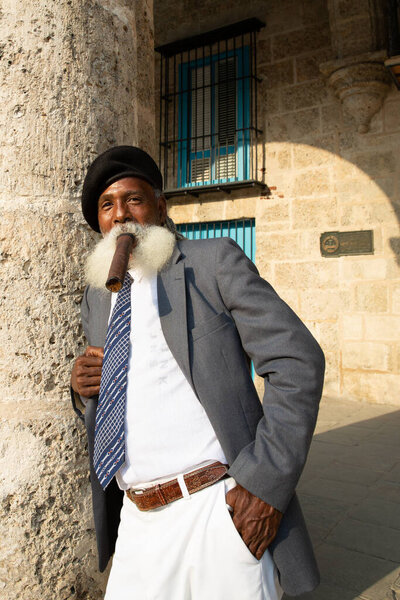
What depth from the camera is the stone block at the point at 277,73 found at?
7.67 meters

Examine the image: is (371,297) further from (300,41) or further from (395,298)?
(300,41)

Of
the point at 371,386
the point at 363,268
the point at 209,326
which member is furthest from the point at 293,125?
the point at 209,326

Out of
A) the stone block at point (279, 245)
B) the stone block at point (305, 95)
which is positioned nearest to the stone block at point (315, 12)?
the stone block at point (305, 95)

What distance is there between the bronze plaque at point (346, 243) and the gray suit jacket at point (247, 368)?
571 centimetres

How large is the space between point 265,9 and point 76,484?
25.7ft

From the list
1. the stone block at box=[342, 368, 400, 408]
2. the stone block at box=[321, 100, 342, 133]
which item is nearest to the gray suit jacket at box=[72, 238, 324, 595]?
the stone block at box=[342, 368, 400, 408]

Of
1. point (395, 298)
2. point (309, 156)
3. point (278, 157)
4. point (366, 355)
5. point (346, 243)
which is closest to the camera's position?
point (395, 298)

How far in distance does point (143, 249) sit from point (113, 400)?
0.45 m

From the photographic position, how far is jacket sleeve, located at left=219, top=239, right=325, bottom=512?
136 cm

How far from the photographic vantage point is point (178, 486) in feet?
4.78

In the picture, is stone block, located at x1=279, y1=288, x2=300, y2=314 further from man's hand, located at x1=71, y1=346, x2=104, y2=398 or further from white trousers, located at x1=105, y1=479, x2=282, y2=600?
white trousers, located at x1=105, y1=479, x2=282, y2=600

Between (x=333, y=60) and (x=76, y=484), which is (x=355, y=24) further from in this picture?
(x=76, y=484)

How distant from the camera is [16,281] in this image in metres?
1.90

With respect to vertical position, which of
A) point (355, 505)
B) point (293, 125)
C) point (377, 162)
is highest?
point (293, 125)
